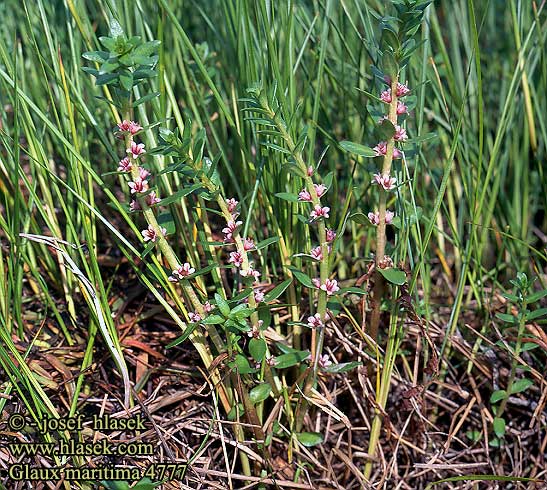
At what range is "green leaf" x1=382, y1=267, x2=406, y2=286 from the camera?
1020 millimetres

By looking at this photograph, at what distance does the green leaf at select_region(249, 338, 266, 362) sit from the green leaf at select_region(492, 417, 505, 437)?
49 cm

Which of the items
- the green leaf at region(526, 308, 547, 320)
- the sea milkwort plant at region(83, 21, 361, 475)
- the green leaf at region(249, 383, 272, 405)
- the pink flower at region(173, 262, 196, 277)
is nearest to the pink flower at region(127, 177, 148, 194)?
the sea milkwort plant at region(83, 21, 361, 475)

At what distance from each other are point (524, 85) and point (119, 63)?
98 centimetres

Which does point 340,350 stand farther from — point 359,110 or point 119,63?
point 119,63

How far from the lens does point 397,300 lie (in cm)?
109

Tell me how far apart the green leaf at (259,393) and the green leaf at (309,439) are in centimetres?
12

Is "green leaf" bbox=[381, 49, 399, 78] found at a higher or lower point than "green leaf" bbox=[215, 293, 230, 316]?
higher

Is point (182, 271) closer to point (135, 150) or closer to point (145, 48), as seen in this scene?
point (135, 150)

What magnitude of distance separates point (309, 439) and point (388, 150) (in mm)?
519

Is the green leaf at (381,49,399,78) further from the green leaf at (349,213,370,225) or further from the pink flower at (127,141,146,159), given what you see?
the pink flower at (127,141,146,159)

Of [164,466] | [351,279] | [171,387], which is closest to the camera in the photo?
[164,466]

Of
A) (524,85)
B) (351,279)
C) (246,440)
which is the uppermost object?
(524,85)

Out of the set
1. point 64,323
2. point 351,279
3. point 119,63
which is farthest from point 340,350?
point 119,63

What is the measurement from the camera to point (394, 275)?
104cm
